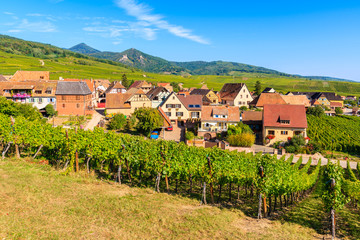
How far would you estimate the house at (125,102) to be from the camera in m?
63.0

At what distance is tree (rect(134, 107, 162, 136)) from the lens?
49000 millimetres

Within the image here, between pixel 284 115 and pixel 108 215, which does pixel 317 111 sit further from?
pixel 108 215

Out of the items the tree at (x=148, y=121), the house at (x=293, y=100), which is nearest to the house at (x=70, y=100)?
the tree at (x=148, y=121)

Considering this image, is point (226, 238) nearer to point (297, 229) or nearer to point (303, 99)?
point (297, 229)

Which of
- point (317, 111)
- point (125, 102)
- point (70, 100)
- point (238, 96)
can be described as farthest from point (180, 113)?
point (317, 111)

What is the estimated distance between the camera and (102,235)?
39.3 feet

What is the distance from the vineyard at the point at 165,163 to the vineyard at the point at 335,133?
30509 millimetres

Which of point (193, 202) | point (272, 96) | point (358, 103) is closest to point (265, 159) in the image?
point (193, 202)

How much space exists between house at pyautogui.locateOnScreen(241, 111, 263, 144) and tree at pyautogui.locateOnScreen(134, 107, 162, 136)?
2151 centimetres

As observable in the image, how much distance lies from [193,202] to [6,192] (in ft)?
42.3

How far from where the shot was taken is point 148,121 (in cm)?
4916

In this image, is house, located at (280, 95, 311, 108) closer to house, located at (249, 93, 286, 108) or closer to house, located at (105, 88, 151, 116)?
house, located at (249, 93, 286, 108)

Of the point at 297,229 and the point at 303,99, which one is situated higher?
the point at 303,99

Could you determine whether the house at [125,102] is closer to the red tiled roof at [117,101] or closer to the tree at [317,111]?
the red tiled roof at [117,101]
